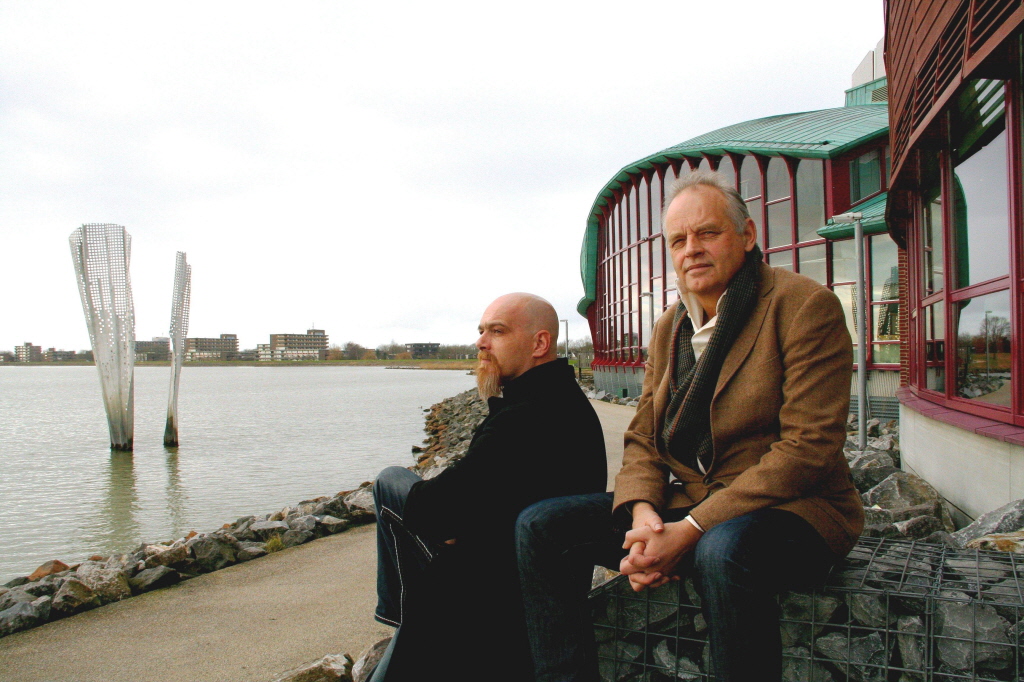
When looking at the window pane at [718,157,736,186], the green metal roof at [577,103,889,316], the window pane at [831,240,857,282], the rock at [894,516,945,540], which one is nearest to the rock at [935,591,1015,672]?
the rock at [894,516,945,540]

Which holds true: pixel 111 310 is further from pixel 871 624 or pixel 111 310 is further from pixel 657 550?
pixel 871 624

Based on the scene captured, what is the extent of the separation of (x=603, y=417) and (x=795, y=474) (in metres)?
15.4

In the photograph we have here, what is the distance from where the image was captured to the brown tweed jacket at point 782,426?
2029 mm

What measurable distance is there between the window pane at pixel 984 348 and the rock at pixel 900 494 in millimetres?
715

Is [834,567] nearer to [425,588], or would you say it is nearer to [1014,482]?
[425,588]

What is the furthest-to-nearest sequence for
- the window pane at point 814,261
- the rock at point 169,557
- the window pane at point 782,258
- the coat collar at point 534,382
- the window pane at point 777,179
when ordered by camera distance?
the window pane at point 777,179 < the window pane at point 782,258 < the window pane at point 814,261 < the rock at point 169,557 < the coat collar at point 534,382

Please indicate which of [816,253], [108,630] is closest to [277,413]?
[816,253]

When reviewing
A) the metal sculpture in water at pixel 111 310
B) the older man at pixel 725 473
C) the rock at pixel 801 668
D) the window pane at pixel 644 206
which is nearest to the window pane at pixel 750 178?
the window pane at pixel 644 206

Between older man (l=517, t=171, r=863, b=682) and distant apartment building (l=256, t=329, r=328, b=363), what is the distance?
168286mm

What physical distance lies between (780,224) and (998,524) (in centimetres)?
1683

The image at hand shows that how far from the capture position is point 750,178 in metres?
19.4

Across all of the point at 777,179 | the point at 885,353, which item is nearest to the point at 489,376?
the point at 885,353

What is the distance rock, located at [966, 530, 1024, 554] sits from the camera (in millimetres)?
2668

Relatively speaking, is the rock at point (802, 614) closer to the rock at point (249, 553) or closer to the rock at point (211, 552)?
the rock at point (211, 552)
